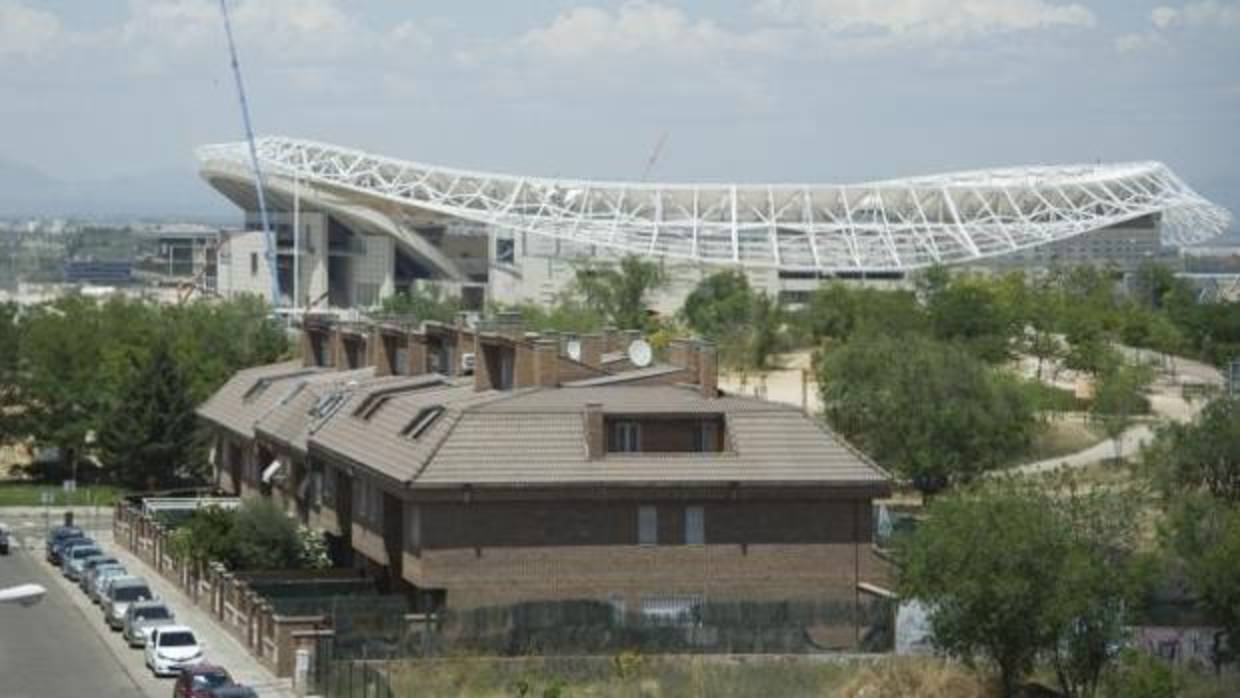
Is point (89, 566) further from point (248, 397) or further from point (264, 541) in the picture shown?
point (248, 397)

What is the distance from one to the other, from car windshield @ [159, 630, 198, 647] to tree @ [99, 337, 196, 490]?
36.7 meters

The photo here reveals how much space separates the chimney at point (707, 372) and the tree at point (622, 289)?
84.9 metres

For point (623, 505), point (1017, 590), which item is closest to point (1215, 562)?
point (1017, 590)

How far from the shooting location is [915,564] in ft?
133

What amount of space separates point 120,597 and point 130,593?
259 millimetres

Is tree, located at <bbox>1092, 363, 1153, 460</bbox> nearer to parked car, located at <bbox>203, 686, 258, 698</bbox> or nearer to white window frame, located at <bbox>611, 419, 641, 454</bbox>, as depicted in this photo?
white window frame, located at <bbox>611, 419, 641, 454</bbox>

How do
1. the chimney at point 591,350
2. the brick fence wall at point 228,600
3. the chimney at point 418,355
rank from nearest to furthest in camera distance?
the brick fence wall at point 228,600 < the chimney at point 591,350 < the chimney at point 418,355

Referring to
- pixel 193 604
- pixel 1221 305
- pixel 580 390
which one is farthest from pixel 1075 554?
pixel 1221 305

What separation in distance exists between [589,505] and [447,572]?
287 cm

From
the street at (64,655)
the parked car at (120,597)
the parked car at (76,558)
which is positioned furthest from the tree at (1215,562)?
the parked car at (76,558)

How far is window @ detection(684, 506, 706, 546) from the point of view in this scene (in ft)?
154

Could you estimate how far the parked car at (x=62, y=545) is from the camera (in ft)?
207

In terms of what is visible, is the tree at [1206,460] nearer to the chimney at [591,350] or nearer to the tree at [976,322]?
the chimney at [591,350]

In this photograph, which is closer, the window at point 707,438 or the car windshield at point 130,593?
the window at point 707,438
